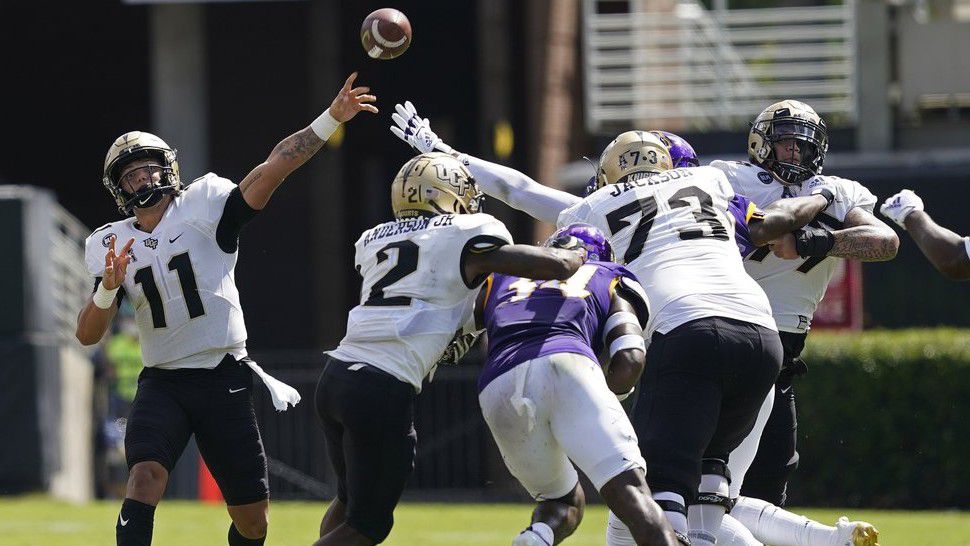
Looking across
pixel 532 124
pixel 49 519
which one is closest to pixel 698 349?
pixel 49 519

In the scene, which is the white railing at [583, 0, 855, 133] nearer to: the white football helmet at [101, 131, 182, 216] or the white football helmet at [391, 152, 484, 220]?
the white football helmet at [101, 131, 182, 216]

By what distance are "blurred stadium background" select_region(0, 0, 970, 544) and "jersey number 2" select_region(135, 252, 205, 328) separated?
7.51 m

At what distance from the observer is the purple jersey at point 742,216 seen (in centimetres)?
743

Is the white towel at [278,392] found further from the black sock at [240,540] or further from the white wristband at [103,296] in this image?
the white wristband at [103,296]

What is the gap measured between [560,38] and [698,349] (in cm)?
1134

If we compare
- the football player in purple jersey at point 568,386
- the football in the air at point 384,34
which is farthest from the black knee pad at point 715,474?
the football in the air at point 384,34

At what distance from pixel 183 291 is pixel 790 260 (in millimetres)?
2848

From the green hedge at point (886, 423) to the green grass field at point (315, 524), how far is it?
0.44 meters

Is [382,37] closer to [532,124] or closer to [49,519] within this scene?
[49,519]

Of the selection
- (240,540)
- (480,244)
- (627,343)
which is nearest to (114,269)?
(240,540)

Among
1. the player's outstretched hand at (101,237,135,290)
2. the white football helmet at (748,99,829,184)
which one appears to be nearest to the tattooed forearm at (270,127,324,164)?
the player's outstretched hand at (101,237,135,290)

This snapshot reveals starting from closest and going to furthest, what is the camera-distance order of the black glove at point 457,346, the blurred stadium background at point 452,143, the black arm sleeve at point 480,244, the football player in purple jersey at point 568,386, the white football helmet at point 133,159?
the football player in purple jersey at point 568,386
the black arm sleeve at point 480,244
the black glove at point 457,346
the white football helmet at point 133,159
the blurred stadium background at point 452,143

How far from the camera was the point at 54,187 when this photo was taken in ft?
76.5

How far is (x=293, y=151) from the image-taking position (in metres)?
7.77
